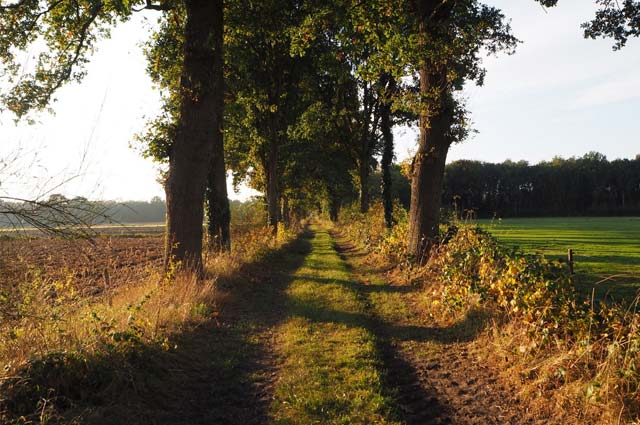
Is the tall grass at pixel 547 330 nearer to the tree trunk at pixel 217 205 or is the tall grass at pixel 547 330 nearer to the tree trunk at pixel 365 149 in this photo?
the tree trunk at pixel 217 205

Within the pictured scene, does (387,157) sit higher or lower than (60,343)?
higher

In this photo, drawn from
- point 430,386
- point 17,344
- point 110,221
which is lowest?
point 430,386

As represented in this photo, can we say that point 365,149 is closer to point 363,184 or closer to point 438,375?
point 363,184

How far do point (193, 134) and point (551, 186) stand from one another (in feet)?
328

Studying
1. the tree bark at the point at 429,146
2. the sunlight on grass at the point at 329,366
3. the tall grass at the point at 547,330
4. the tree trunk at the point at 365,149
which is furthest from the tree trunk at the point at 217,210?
the tree trunk at the point at 365,149

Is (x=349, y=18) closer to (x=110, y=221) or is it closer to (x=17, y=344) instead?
(x=110, y=221)

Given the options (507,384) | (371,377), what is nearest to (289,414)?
(371,377)

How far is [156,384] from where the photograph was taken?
5.51 m

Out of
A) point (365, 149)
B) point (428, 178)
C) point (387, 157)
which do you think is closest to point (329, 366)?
point (428, 178)

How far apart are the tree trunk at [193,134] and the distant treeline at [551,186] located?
8369cm

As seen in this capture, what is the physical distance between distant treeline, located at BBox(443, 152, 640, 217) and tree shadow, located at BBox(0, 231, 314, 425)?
86.6 metres

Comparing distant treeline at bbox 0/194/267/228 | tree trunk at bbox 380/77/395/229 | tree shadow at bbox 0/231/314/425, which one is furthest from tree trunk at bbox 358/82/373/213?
distant treeline at bbox 0/194/267/228

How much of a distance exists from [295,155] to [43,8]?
21.3m

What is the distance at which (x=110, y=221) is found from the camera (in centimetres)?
483
